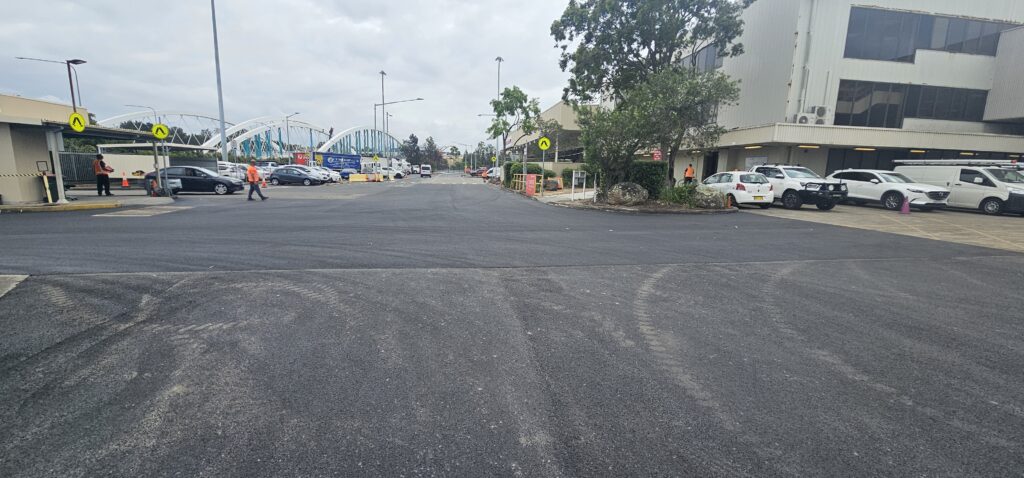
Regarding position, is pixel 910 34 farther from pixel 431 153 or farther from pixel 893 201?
pixel 431 153

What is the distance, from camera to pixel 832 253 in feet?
28.5

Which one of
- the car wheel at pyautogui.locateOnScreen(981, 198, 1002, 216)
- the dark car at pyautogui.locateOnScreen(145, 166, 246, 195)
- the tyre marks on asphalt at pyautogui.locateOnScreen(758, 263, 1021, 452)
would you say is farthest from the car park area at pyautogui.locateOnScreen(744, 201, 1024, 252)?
the dark car at pyautogui.locateOnScreen(145, 166, 246, 195)

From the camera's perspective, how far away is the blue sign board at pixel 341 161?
6406 centimetres

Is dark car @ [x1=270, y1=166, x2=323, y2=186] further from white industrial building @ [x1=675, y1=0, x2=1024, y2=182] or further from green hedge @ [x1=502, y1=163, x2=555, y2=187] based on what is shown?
white industrial building @ [x1=675, y1=0, x2=1024, y2=182]

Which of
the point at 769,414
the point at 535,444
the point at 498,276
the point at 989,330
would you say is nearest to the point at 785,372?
the point at 769,414

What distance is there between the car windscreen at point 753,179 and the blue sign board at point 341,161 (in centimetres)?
5494

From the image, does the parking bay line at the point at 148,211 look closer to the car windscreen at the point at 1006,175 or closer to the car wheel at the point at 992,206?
the car wheel at the point at 992,206

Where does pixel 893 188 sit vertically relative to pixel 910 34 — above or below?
below

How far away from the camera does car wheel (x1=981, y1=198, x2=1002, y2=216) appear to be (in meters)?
16.8

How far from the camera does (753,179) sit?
17422 mm

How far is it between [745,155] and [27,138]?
33.3 meters

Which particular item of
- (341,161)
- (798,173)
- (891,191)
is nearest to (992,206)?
(891,191)

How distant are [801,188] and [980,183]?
6886 mm

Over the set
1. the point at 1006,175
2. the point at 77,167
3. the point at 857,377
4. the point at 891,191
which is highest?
the point at 1006,175
